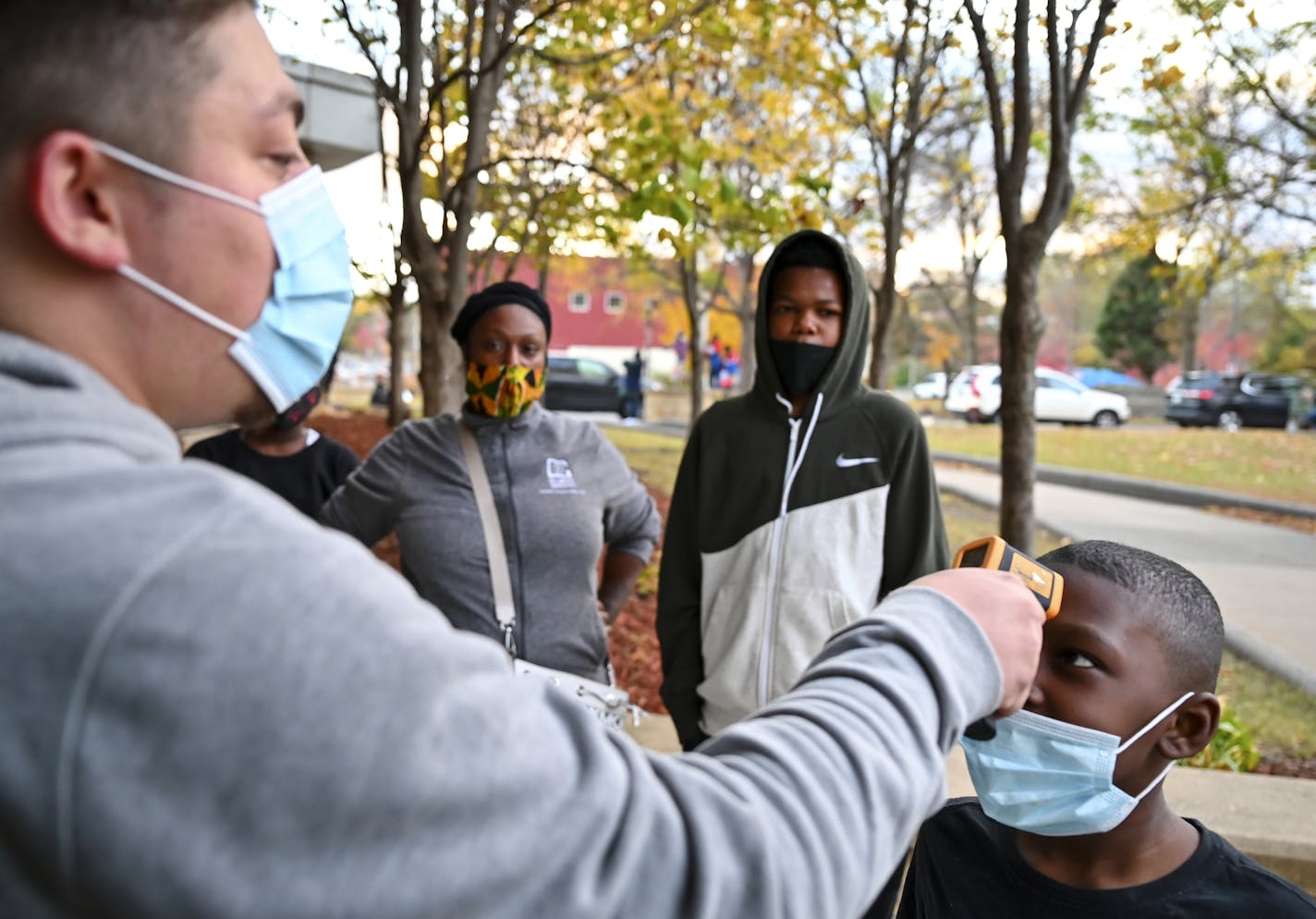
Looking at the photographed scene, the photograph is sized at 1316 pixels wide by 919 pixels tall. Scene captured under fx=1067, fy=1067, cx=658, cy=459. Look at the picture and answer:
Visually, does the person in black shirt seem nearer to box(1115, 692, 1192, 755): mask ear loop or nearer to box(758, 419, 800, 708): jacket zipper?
box(758, 419, 800, 708): jacket zipper

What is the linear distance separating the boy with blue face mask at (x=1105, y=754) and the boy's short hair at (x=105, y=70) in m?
1.76

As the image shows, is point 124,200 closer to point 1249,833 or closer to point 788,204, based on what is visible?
point 1249,833

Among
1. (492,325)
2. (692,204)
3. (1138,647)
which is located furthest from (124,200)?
(692,204)

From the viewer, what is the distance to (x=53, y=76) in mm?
921

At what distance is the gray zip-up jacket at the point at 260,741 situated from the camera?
729 mm

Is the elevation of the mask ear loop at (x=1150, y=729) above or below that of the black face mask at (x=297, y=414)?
below

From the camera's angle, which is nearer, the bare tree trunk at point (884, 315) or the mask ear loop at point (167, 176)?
the mask ear loop at point (167, 176)

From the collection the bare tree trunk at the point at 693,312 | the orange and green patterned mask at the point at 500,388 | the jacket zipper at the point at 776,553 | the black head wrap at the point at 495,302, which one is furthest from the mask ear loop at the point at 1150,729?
the bare tree trunk at the point at 693,312

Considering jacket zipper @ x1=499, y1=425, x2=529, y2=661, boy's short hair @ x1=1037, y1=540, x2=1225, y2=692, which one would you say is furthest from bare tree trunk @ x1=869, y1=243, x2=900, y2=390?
boy's short hair @ x1=1037, y1=540, x2=1225, y2=692

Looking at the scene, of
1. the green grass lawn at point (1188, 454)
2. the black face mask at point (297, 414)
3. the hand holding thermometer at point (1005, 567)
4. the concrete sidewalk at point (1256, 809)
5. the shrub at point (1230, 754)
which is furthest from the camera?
the green grass lawn at point (1188, 454)

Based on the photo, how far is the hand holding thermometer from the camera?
4.27ft

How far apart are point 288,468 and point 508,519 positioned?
1.50 meters

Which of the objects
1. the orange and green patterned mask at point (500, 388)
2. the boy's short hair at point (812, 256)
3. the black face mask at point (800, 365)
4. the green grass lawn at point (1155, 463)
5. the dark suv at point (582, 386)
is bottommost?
the green grass lawn at point (1155, 463)

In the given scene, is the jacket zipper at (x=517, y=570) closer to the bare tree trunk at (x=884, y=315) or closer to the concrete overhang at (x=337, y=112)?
the bare tree trunk at (x=884, y=315)
